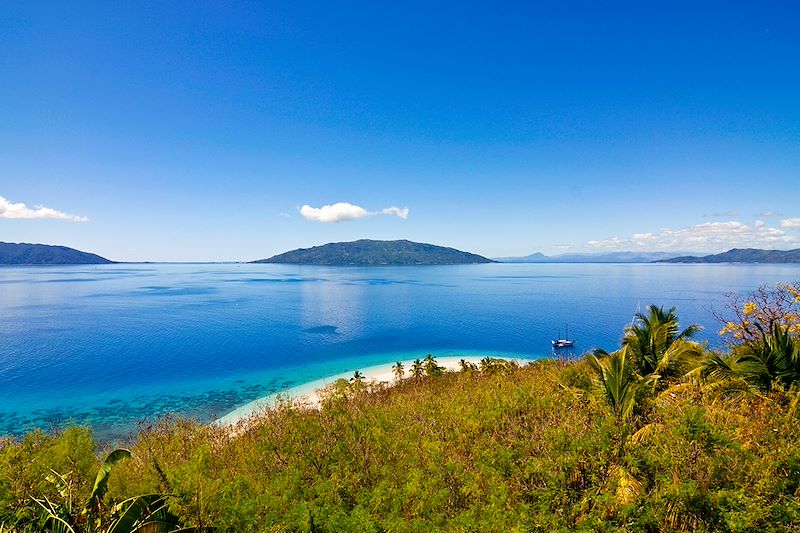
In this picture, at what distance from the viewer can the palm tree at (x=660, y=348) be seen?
17734 mm

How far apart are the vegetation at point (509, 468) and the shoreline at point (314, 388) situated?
20.7 meters

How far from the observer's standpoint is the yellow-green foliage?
711 centimetres

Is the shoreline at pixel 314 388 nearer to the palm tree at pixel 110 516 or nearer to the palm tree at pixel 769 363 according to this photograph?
the palm tree at pixel 110 516

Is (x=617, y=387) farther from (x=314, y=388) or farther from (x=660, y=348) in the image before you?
(x=314, y=388)

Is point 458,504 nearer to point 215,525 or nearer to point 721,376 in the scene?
point 215,525

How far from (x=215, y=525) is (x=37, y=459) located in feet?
20.2

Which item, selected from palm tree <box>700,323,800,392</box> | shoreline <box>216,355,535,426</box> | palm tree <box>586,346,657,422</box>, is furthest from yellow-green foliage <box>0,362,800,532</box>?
shoreline <box>216,355,535,426</box>

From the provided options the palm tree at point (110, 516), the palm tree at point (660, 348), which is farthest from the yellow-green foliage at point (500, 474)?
the palm tree at point (660, 348)

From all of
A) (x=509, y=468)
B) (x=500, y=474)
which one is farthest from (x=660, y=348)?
(x=500, y=474)

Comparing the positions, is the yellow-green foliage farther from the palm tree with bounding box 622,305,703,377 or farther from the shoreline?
the shoreline

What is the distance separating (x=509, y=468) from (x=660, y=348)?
1478cm

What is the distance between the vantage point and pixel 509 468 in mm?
9336

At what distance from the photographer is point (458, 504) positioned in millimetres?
9711

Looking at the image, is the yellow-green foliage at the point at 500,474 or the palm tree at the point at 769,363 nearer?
the yellow-green foliage at the point at 500,474
